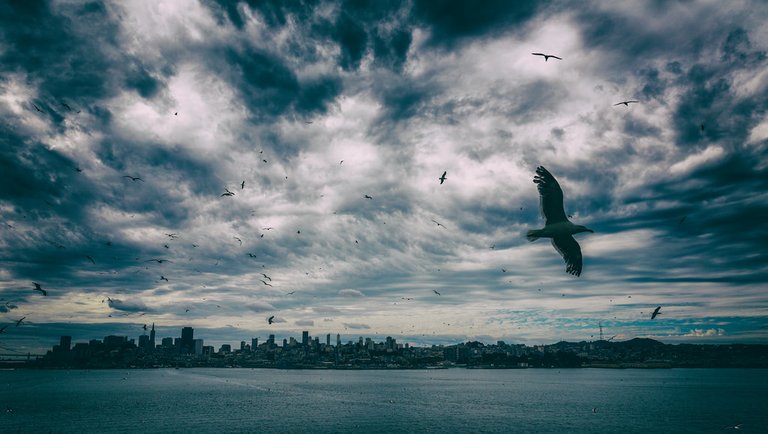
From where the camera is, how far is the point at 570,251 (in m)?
16.3

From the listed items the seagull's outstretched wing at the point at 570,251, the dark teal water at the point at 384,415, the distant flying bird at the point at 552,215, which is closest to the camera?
the distant flying bird at the point at 552,215

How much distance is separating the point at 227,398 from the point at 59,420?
41.3m

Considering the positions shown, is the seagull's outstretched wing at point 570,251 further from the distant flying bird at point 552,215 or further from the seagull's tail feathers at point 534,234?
the seagull's tail feathers at point 534,234

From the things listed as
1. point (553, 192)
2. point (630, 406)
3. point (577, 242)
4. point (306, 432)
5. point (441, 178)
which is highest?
point (441, 178)

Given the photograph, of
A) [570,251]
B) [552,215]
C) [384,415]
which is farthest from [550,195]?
[384,415]

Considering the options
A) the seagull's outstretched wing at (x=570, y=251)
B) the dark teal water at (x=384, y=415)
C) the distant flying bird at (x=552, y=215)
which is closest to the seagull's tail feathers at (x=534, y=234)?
the distant flying bird at (x=552, y=215)

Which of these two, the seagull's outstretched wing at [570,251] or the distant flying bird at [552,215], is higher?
the distant flying bird at [552,215]

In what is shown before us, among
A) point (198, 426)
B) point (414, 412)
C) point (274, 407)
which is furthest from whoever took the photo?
point (274, 407)

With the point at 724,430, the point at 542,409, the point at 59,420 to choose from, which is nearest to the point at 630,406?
the point at 542,409

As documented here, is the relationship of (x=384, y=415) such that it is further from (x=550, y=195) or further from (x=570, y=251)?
(x=550, y=195)

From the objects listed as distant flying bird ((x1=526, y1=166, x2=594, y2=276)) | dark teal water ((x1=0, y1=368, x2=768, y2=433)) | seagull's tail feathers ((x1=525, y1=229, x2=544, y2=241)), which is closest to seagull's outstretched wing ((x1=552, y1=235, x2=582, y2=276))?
distant flying bird ((x1=526, y1=166, x2=594, y2=276))

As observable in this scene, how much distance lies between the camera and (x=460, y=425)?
6944cm

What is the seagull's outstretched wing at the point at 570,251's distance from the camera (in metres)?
16.1

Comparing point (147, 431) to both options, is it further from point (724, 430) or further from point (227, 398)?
point (724, 430)
